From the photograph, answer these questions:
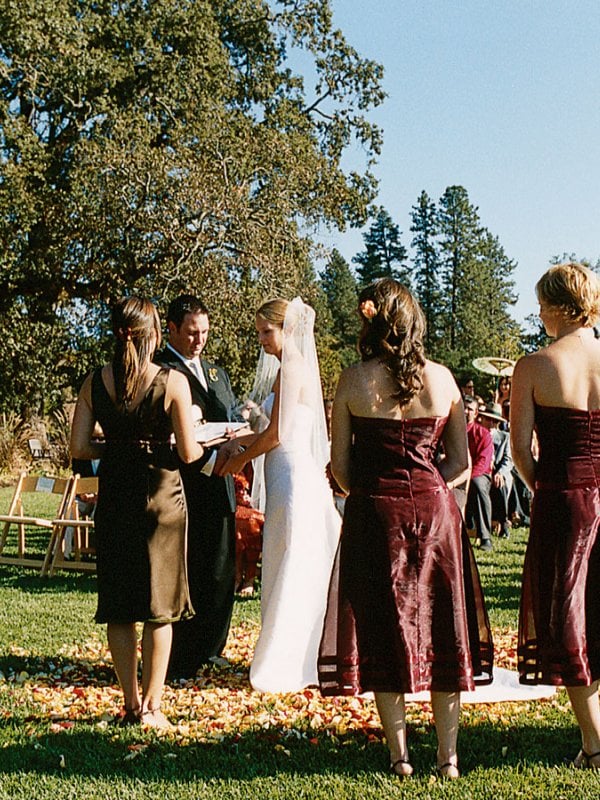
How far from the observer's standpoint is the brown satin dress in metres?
5.19

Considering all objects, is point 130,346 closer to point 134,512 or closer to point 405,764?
point 134,512

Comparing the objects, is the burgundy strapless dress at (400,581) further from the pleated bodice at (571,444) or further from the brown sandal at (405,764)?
the pleated bodice at (571,444)

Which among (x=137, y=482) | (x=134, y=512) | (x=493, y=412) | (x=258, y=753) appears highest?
(x=493, y=412)

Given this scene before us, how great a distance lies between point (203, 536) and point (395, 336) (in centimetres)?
266

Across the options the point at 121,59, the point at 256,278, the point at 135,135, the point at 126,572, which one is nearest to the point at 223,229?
the point at 256,278

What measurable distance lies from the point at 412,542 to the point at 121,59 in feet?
83.5

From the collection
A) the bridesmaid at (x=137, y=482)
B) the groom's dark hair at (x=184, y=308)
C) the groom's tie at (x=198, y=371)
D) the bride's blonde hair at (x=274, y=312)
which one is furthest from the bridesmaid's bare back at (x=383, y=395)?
the groom's tie at (x=198, y=371)

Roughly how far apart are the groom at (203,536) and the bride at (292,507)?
0.37 meters

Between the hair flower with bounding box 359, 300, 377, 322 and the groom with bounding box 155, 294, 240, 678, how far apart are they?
2.12 m

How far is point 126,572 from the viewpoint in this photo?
5227 mm

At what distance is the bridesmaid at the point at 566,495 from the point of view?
14.4 feet

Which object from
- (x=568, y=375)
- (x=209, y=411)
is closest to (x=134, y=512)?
(x=209, y=411)

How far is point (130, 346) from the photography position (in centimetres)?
516

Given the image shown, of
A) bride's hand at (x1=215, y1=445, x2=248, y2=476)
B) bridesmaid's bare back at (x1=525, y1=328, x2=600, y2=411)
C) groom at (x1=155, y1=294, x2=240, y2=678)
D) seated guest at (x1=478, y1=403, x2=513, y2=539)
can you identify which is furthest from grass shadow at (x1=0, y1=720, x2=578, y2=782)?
seated guest at (x1=478, y1=403, x2=513, y2=539)
